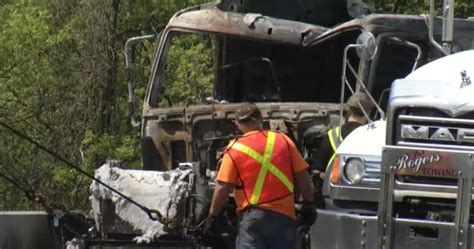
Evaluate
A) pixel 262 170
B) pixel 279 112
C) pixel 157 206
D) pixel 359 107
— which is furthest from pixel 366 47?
pixel 157 206

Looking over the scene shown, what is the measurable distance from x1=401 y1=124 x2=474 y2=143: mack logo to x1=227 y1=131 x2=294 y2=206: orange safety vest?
887 millimetres

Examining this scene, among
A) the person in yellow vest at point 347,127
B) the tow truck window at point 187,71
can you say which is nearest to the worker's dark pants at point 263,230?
the person in yellow vest at point 347,127

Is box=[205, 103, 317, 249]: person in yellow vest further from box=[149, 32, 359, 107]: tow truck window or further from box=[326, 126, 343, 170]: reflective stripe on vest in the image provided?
box=[149, 32, 359, 107]: tow truck window

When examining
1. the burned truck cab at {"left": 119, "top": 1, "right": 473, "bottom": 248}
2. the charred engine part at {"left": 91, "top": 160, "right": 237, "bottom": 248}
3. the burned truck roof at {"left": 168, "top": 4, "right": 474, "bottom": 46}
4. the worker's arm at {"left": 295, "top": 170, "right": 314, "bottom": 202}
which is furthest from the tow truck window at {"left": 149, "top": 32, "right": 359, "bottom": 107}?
the worker's arm at {"left": 295, "top": 170, "right": 314, "bottom": 202}

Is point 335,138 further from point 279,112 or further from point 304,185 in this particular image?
point 279,112

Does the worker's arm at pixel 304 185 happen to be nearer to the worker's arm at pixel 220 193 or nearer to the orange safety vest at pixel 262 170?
the orange safety vest at pixel 262 170

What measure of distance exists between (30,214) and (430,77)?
4.14 metres

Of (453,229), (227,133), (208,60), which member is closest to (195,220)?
(227,133)

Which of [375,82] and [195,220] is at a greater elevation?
[375,82]

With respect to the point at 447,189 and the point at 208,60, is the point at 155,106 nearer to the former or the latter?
the point at 447,189

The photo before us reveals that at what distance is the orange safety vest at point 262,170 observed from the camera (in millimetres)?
6996

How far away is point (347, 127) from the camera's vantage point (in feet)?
26.2

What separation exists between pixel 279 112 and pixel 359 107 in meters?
1.31

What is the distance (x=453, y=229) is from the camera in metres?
6.32
